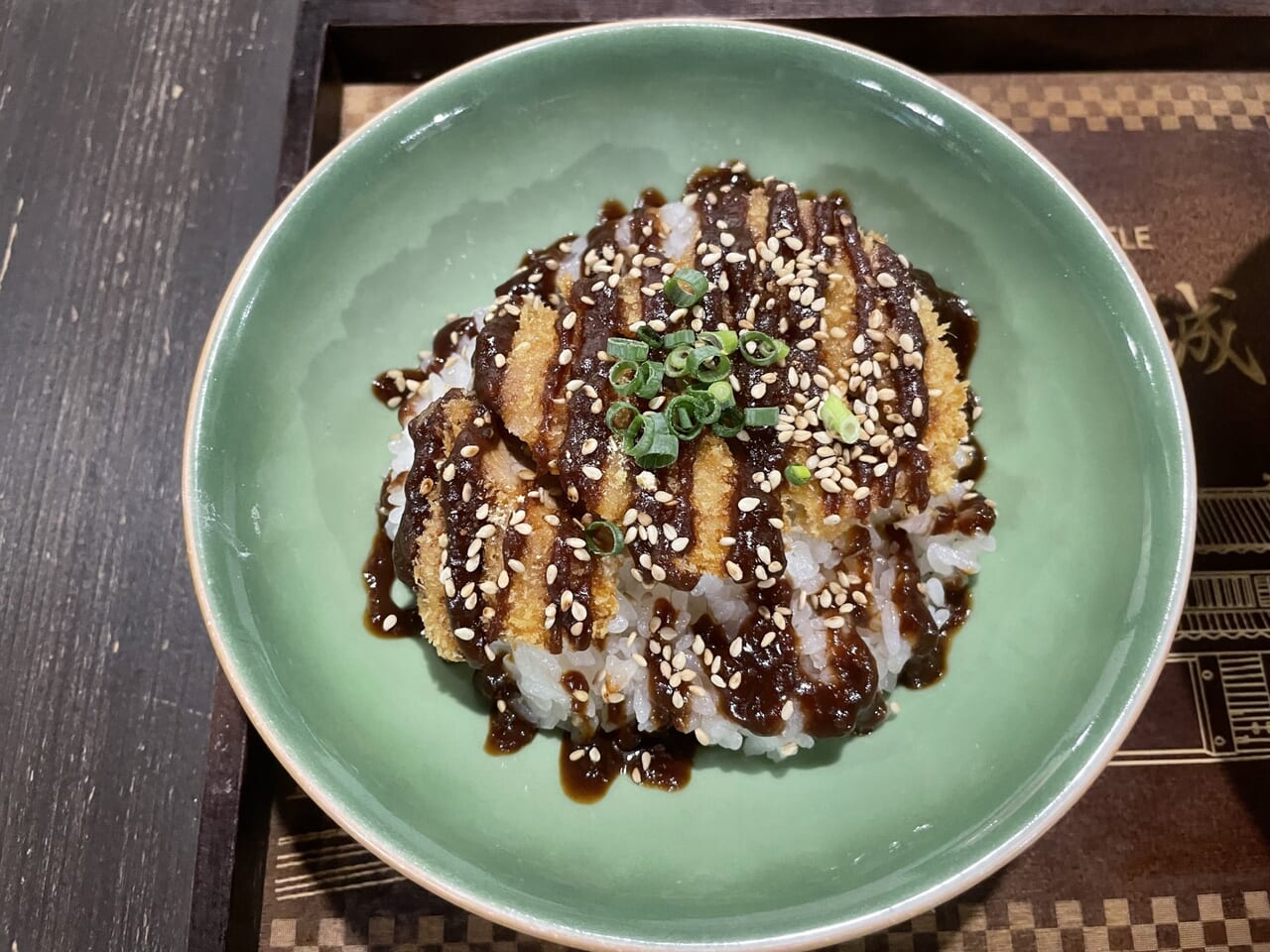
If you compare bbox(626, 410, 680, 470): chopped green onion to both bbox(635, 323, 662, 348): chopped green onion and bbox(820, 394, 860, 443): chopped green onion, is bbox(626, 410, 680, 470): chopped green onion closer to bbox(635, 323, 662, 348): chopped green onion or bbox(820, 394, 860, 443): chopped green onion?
bbox(635, 323, 662, 348): chopped green onion

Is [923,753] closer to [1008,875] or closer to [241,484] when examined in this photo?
[1008,875]

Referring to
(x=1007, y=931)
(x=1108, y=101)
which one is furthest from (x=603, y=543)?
(x=1108, y=101)

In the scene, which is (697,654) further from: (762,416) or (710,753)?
(762,416)

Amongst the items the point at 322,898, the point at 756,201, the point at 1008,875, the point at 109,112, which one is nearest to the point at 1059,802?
the point at 1008,875

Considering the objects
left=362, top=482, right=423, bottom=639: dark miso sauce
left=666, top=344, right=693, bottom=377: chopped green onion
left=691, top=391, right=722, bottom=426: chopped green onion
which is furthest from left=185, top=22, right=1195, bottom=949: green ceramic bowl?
left=691, top=391, right=722, bottom=426: chopped green onion

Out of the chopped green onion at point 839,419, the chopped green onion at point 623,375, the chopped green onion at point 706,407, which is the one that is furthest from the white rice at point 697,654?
the chopped green onion at point 623,375

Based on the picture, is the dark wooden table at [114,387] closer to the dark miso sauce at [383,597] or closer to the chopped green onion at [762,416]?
the dark miso sauce at [383,597]

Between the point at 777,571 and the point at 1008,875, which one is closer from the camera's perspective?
the point at 777,571
